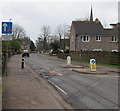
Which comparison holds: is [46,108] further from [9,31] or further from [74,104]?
[9,31]

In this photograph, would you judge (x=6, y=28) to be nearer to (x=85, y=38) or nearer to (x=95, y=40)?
(x=85, y=38)

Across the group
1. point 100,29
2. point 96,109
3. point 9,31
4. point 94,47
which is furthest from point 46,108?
point 100,29

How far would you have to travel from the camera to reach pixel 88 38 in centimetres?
4541

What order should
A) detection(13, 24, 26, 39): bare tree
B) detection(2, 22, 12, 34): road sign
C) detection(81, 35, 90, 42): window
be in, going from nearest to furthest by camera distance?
detection(2, 22, 12, 34): road sign, detection(81, 35, 90, 42): window, detection(13, 24, 26, 39): bare tree

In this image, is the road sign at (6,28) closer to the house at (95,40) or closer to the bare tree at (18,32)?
the house at (95,40)

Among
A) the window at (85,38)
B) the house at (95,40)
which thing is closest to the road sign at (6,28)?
the house at (95,40)

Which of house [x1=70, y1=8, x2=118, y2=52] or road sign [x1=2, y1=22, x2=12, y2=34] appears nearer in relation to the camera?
road sign [x1=2, y1=22, x2=12, y2=34]

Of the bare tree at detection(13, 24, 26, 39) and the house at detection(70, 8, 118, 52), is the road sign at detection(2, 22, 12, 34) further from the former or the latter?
the bare tree at detection(13, 24, 26, 39)

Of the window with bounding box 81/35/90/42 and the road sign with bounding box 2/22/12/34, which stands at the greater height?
the window with bounding box 81/35/90/42

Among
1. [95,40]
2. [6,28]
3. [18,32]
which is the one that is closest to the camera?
[6,28]

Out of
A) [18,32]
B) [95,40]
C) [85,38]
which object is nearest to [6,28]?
[85,38]

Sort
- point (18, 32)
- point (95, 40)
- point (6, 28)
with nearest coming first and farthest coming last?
point (6, 28) → point (95, 40) → point (18, 32)

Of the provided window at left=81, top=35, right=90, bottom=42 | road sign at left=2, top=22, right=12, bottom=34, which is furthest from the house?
road sign at left=2, top=22, right=12, bottom=34

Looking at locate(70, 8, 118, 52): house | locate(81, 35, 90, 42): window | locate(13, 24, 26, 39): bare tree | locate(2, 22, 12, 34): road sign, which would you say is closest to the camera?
locate(2, 22, 12, 34): road sign
